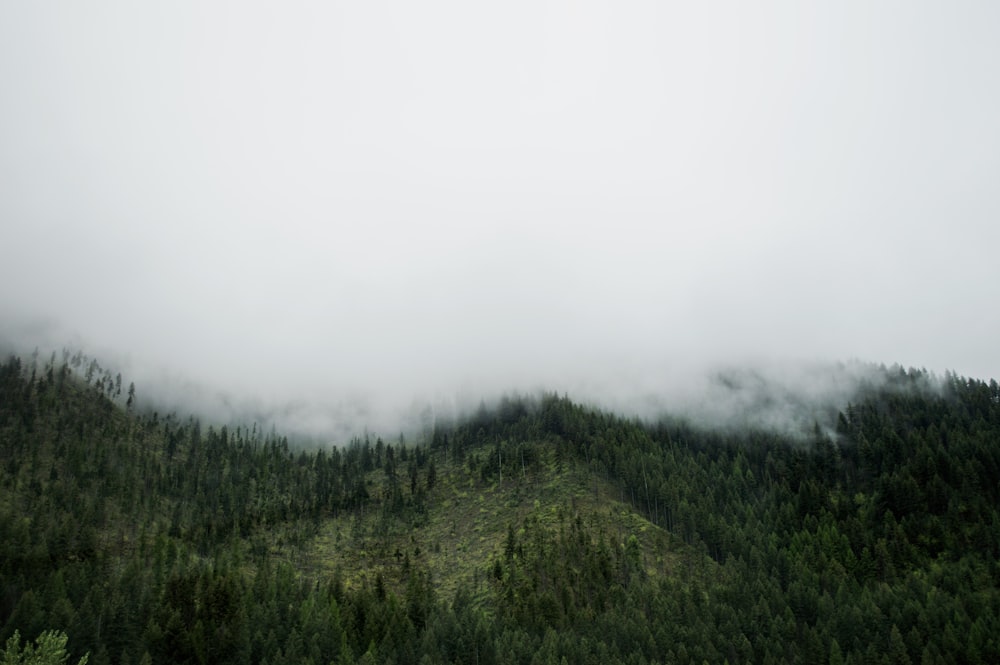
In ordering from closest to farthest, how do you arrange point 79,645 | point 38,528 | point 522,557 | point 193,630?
point 79,645, point 193,630, point 38,528, point 522,557

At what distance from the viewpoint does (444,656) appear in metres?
101

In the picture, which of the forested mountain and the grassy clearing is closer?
the forested mountain

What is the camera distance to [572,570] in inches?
5669

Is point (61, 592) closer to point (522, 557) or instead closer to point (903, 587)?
point (522, 557)

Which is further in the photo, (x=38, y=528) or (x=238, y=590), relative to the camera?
(x=38, y=528)

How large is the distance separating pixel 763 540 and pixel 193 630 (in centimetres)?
14141

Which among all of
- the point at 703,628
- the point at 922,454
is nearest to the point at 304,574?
the point at 703,628

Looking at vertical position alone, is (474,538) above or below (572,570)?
above

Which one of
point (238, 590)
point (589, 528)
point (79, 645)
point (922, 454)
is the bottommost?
point (79, 645)

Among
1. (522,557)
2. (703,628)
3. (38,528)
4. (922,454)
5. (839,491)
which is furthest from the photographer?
(839,491)

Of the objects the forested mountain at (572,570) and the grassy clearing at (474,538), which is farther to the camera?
the grassy clearing at (474,538)

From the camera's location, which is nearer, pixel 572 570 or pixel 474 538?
pixel 572 570

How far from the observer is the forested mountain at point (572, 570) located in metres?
97.2

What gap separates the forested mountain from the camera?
97188mm
